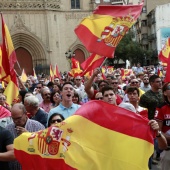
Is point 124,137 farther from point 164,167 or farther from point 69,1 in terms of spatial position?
point 69,1

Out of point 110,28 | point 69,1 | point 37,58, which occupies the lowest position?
point 37,58

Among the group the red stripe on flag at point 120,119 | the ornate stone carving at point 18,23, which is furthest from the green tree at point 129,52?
the red stripe on flag at point 120,119

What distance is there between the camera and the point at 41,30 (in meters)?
36.0

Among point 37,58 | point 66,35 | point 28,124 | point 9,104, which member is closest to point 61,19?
point 66,35

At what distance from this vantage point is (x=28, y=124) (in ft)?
14.8

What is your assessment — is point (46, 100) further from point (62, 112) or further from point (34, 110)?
point (62, 112)

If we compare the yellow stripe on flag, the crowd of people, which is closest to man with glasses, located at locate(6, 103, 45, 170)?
the crowd of people

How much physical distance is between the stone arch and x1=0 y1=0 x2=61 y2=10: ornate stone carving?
98.5 inches

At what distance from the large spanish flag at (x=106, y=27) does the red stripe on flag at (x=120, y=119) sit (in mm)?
3479

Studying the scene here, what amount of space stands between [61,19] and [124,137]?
34.1 metres

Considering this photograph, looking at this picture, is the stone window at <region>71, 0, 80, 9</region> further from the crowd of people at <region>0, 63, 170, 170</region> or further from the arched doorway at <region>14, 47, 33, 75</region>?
the crowd of people at <region>0, 63, 170, 170</region>

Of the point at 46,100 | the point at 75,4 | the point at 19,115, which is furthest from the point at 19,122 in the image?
the point at 75,4

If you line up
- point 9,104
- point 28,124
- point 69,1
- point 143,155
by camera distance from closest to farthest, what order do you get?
point 143,155
point 28,124
point 9,104
point 69,1

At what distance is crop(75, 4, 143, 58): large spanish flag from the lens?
718 centimetres
